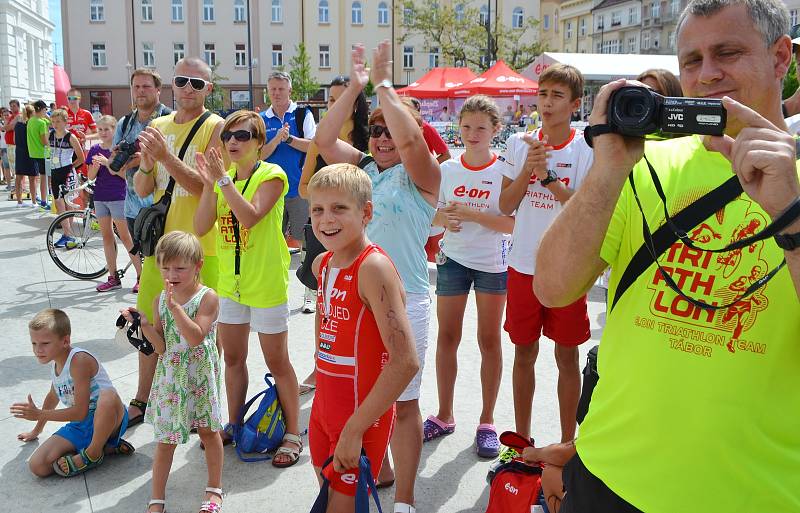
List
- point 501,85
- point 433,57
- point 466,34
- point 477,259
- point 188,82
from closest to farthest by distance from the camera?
point 477,259, point 188,82, point 501,85, point 466,34, point 433,57

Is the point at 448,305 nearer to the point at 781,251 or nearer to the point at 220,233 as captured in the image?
the point at 220,233

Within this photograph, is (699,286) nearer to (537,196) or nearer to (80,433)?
(537,196)

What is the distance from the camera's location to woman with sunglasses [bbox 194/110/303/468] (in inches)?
148

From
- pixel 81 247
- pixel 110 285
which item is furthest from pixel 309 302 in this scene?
pixel 81 247

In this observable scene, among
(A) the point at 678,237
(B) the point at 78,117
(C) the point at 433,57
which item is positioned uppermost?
(C) the point at 433,57

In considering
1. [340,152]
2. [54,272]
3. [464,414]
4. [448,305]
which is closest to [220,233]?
[340,152]

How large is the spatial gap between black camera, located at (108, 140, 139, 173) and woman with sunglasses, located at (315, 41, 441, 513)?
1.61 meters

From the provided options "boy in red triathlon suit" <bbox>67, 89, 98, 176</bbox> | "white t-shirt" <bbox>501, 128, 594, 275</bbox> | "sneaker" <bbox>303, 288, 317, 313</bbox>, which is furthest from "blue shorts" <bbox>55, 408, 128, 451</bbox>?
"boy in red triathlon suit" <bbox>67, 89, 98, 176</bbox>

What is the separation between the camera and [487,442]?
12.6 ft

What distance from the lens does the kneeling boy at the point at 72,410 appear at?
3578mm

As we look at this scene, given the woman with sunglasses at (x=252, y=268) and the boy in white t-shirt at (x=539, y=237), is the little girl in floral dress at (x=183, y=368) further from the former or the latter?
the boy in white t-shirt at (x=539, y=237)

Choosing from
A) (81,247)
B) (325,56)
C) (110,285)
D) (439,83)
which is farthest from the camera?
(325,56)

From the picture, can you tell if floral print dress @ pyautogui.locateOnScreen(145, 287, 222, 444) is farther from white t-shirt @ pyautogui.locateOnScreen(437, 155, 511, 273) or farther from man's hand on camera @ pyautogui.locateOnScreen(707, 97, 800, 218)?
man's hand on camera @ pyautogui.locateOnScreen(707, 97, 800, 218)

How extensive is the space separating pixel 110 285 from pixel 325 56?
51852 mm
